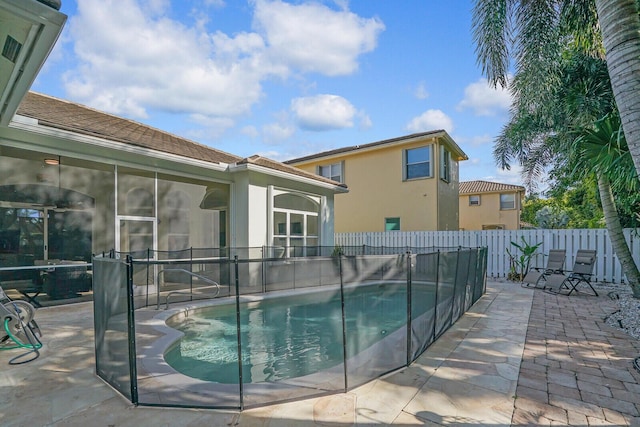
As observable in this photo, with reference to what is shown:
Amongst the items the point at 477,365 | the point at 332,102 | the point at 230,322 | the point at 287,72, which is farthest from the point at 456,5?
the point at 332,102

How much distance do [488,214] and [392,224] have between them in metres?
15.1

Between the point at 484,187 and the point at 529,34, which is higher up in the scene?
the point at 529,34

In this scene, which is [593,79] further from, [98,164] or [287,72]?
[98,164]

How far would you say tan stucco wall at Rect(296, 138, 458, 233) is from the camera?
1633 cm

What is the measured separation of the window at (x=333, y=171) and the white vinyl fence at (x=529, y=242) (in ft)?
14.2

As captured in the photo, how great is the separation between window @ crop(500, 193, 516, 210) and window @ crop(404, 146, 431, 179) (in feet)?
50.4

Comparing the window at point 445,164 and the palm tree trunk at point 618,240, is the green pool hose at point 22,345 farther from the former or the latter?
the window at point 445,164

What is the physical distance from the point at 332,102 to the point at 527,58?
19.0 m

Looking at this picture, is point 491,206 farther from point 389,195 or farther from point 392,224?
point 389,195

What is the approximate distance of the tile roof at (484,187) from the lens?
27.6 m

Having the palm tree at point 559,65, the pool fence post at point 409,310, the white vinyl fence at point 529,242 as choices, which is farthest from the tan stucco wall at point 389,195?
the pool fence post at point 409,310

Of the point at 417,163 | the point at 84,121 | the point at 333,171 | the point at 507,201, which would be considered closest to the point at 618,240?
the point at 417,163

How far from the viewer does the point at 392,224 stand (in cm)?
1767

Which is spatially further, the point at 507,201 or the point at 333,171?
the point at 507,201
